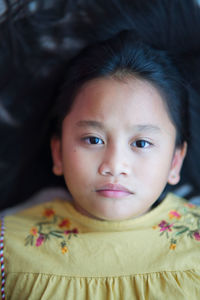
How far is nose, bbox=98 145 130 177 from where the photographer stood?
1.04 meters

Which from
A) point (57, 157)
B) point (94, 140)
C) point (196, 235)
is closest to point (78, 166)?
point (94, 140)

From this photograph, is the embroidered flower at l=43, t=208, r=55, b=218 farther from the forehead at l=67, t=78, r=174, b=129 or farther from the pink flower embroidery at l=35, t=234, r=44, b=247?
the forehead at l=67, t=78, r=174, b=129

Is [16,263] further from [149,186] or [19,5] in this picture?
[19,5]

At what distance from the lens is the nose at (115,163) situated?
1.04m

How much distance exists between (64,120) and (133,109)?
25 cm

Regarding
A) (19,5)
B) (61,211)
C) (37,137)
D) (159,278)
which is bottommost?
(159,278)

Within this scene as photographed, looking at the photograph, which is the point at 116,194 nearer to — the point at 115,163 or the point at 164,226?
the point at 115,163

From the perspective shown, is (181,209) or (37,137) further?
(37,137)

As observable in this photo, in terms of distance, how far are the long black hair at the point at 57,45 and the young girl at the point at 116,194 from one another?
0.16 ft

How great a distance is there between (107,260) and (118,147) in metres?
0.34

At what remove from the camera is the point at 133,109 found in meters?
1.05

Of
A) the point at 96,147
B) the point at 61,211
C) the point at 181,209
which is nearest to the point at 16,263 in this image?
the point at 61,211

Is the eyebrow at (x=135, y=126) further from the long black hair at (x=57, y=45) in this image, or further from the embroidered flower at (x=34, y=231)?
the embroidered flower at (x=34, y=231)

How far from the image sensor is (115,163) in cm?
103
